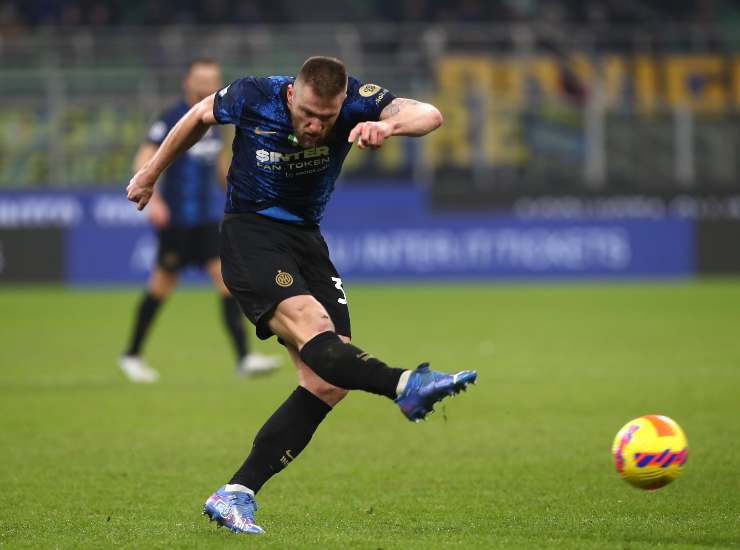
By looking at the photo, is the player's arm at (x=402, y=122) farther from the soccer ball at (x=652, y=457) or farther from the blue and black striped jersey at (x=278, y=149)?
the soccer ball at (x=652, y=457)

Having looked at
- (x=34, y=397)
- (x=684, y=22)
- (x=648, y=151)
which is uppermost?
(x=684, y=22)

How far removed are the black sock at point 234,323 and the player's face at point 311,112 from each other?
5.58m

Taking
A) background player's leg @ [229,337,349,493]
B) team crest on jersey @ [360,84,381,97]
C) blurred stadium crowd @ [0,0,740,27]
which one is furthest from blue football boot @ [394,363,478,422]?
blurred stadium crowd @ [0,0,740,27]

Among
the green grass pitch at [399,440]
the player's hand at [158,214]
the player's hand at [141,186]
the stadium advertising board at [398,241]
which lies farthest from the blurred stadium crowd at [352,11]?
the player's hand at [141,186]

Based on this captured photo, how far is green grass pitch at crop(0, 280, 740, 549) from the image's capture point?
5590 millimetres

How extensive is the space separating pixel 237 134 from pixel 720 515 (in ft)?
8.65

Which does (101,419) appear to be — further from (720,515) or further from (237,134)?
(720,515)

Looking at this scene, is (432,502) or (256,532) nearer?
(256,532)

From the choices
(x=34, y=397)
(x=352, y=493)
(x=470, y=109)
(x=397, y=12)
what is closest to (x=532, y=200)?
(x=470, y=109)

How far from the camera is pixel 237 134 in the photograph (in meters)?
5.82

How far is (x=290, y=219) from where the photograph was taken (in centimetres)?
579

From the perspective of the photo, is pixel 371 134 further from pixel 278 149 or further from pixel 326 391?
pixel 326 391

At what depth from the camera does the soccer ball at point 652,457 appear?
5.66m

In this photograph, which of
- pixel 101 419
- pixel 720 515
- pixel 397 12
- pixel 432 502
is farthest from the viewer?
pixel 397 12
